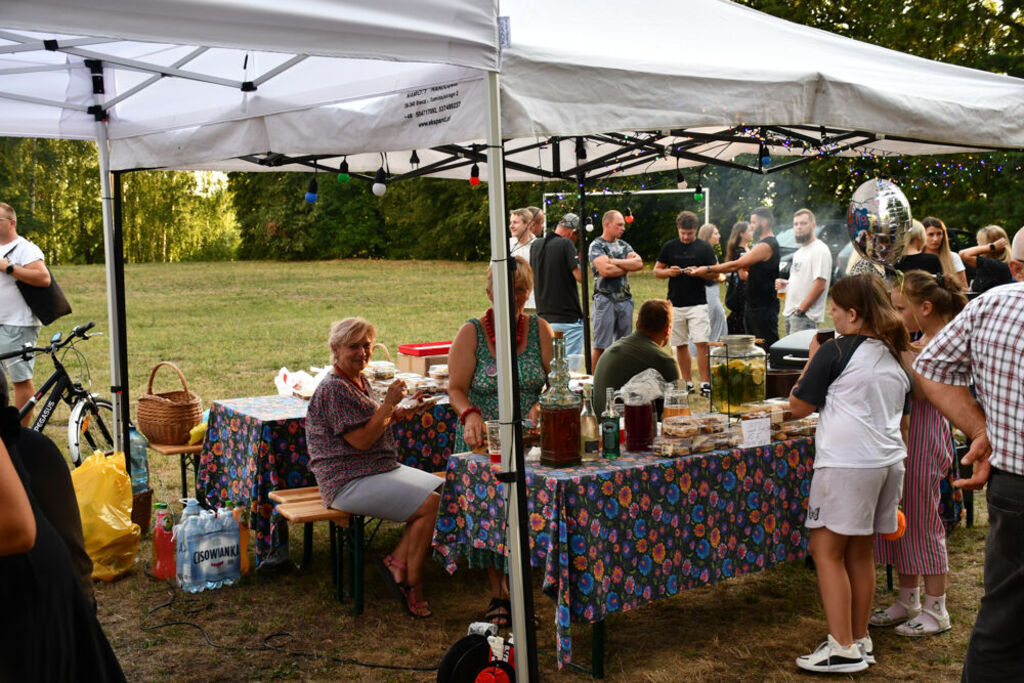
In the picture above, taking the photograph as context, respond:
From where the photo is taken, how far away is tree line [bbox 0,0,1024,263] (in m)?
15.1

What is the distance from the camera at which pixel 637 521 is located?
3.41m

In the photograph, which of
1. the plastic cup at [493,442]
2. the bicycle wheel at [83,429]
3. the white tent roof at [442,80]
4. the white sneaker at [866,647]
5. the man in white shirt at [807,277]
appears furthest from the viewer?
the man in white shirt at [807,277]

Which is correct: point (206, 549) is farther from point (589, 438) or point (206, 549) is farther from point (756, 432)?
point (756, 432)

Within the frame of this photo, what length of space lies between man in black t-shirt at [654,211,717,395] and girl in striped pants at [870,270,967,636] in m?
4.15

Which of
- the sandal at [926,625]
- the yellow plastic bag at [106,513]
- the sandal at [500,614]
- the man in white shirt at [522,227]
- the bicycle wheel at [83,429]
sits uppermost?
the man in white shirt at [522,227]

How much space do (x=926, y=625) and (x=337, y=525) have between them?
2576mm

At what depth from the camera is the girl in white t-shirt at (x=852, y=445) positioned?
3447 millimetres

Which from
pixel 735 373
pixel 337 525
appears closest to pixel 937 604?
pixel 735 373

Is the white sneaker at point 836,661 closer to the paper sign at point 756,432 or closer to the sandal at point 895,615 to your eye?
the sandal at point 895,615

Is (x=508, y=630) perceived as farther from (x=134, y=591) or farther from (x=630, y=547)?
(x=134, y=591)

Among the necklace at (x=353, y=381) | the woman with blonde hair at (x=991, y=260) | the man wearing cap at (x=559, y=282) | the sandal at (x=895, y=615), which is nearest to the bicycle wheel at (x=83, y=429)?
the necklace at (x=353, y=381)

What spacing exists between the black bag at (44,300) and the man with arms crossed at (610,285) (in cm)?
428

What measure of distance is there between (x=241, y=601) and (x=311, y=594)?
0.32 meters

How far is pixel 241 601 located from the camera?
4414 millimetres
